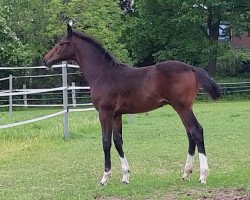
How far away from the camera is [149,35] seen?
37.5m

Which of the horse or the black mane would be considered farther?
the black mane

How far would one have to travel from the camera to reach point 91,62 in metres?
8.02

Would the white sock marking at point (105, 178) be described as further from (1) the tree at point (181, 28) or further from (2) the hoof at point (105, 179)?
(1) the tree at point (181, 28)

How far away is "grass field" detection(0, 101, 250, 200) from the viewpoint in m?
6.87

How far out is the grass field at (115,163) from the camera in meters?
6.87

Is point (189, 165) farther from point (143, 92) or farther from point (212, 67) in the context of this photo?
point (212, 67)

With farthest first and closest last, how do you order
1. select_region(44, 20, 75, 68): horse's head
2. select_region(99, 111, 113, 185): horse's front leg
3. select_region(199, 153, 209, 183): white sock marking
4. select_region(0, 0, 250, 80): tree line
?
select_region(0, 0, 250, 80): tree line, select_region(44, 20, 75, 68): horse's head, select_region(99, 111, 113, 185): horse's front leg, select_region(199, 153, 209, 183): white sock marking

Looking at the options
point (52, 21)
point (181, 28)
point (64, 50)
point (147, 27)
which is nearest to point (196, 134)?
point (64, 50)

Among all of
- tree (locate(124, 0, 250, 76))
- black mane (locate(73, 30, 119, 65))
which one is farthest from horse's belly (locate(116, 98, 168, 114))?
tree (locate(124, 0, 250, 76))

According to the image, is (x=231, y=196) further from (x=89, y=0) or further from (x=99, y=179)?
(x=89, y=0)

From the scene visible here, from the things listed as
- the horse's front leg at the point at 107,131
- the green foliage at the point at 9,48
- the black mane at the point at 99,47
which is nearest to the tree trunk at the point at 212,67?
the green foliage at the point at 9,48

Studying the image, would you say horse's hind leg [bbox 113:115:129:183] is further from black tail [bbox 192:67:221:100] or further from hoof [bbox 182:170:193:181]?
black tail [bbox 192:67:221:100]

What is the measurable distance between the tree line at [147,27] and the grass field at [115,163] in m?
17.5

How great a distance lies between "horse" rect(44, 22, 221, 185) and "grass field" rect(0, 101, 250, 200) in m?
0.40
